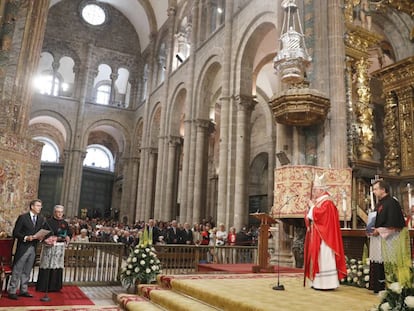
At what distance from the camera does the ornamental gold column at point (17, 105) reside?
9539 millimetres

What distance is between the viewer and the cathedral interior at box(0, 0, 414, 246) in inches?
390

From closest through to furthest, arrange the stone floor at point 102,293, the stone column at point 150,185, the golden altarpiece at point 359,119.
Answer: the stone floor at point 102,293 → the golden altarpiece at point 359,119 → the stone column at point 150,185

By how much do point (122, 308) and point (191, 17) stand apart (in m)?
17.7

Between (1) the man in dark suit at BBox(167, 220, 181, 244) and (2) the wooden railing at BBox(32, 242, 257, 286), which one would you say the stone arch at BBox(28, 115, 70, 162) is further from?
(2) the wooden railing at BBox(32, 242, 257, 286)

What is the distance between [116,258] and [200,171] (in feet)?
31.1

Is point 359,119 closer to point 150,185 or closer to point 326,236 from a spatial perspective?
point 326,236

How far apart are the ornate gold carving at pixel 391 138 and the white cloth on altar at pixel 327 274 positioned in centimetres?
791

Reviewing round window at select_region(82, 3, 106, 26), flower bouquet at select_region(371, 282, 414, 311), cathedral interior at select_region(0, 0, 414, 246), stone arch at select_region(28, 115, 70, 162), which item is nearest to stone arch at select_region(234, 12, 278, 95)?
cathedral interior at select_region(0, 0, 414, 246)

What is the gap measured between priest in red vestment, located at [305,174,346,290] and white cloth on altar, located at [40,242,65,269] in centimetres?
401

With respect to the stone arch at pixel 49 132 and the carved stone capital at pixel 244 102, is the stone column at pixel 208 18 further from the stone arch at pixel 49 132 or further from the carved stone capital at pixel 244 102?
the stone arch at pixel 49 132

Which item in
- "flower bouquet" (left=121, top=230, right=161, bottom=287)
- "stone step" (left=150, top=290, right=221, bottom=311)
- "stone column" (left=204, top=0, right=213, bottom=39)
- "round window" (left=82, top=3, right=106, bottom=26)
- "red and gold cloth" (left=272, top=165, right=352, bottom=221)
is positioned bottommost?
"stone step" (left=150, top=290, right=221, bottom=311)

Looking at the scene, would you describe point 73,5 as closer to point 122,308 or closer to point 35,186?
point 35,186

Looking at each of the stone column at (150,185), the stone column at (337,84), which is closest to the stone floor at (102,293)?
the stone column at (337,84)

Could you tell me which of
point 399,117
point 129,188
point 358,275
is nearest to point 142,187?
point 129,188
